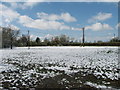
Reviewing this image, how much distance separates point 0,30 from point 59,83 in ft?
112

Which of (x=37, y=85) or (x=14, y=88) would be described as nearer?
(x=14, y=88)

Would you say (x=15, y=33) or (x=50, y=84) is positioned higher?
(x=15, y=33)

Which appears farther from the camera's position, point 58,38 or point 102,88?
point 58,38

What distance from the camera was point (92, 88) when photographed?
341 centimetres

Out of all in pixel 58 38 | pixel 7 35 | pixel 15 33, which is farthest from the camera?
pixel 58 38

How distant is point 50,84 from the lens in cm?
372

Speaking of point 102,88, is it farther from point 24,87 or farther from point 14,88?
point 14,88

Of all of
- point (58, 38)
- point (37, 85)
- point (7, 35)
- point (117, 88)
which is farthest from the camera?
point (58, 38)

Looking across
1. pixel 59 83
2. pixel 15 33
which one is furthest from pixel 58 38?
pixel 59 83

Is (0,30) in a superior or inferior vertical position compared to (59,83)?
superior

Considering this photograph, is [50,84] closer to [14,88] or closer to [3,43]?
[14,88]

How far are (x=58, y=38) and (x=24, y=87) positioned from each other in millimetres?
65083

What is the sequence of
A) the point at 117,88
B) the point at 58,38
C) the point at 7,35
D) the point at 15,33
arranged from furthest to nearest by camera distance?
the point at 58,38
the point at 15,33
the point at 7,35
the point at 117,88

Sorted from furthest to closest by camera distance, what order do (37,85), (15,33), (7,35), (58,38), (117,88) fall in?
(58,38)
(15,33)
(7,35)
(37,85)
(117,88)
